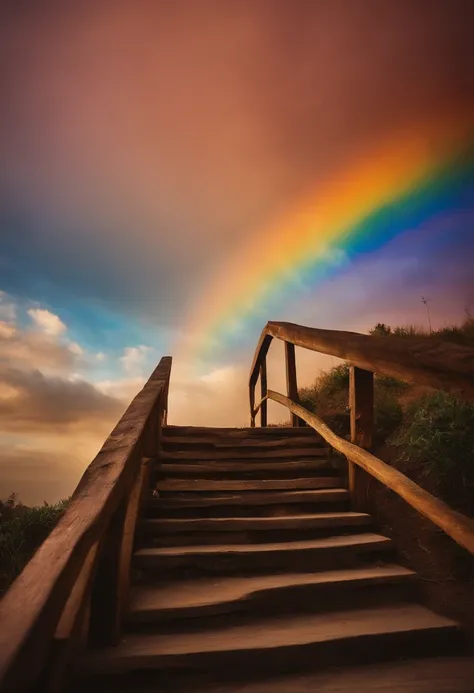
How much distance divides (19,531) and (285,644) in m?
4.44

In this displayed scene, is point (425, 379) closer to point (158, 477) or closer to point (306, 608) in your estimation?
point (306, 608)

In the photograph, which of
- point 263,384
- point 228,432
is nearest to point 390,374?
point 228,432

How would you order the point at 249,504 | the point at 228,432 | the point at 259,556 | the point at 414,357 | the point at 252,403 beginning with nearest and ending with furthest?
the point at 414,357, the point at 259,556, the point at 249,504, the point at 228,432, the point at 252,403

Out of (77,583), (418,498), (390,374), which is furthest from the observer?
(418,498)

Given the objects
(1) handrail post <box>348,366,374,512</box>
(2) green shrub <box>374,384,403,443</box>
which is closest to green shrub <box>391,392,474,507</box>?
(2) green shrub <box>374,384,403,443</box>

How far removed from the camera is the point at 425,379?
5.35 feet

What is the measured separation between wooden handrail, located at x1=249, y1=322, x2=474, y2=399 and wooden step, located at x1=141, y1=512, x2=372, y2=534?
1.04 meters

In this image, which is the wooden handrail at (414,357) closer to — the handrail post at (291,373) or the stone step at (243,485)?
the stone step at (243,485)

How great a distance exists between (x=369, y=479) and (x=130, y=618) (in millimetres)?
1783

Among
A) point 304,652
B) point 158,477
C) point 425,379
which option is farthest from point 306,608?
point 158,477

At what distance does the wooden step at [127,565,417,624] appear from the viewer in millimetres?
2029

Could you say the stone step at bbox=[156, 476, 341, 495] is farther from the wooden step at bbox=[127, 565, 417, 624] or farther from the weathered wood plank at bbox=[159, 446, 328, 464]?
the wooden step at bbox=[127, 565, 417, 624]

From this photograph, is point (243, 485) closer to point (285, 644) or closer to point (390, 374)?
point (285, 644)

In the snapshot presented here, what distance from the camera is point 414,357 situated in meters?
1.68
